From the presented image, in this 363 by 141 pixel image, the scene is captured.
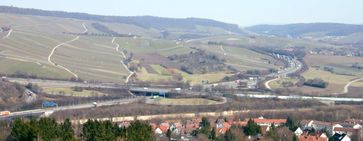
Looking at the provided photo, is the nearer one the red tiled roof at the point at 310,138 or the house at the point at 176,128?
the red tiled roof at the point at 310,138

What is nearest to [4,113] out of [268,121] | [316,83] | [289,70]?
[268,121]

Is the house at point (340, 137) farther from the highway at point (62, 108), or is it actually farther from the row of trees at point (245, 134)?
the highway at point (62, 108)

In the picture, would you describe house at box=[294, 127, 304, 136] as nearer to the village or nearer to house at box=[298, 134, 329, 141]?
the village

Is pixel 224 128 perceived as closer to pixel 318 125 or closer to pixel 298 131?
pixel 298 131

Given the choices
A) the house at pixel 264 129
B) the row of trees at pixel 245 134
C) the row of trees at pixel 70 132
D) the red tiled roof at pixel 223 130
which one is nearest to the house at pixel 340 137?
the row of trees at pixel 245 134

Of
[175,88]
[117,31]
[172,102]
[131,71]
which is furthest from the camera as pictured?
[117,31]

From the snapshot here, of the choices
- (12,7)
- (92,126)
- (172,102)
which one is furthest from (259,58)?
(92,126)

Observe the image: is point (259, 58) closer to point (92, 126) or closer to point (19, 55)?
point (19, 55)

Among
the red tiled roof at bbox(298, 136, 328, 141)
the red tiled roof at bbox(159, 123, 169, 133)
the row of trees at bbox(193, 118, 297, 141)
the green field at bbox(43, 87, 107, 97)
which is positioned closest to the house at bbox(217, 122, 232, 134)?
the row of trees at bbox(193, 118, 297, 141)
